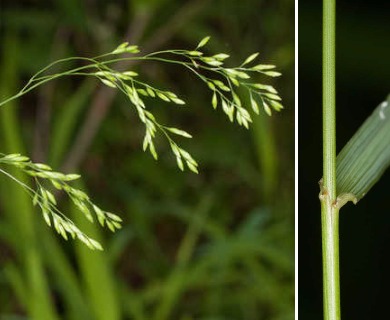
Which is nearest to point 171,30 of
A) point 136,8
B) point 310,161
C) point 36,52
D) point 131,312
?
point 136,8

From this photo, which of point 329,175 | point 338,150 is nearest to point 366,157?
point 329,175

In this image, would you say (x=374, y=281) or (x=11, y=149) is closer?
(x=374, y=281)

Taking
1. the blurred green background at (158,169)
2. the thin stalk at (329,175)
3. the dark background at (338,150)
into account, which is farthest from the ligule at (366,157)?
the blurred green background at (158,169)

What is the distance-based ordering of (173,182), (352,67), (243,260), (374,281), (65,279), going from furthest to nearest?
(173,182), (243,260), (65,279), (352,67), (374,281)

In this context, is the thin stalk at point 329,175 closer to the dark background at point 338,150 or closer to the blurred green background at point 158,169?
the dark background at point 338,150

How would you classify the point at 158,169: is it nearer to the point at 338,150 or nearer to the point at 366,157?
the point at 338,150

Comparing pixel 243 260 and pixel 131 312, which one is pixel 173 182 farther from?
pixel 131 312

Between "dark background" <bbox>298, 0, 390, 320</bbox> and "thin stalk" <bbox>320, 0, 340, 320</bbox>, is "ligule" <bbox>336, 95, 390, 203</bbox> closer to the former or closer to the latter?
"thin stalk" <bbox>320, 0, 340, 320</bbox>
